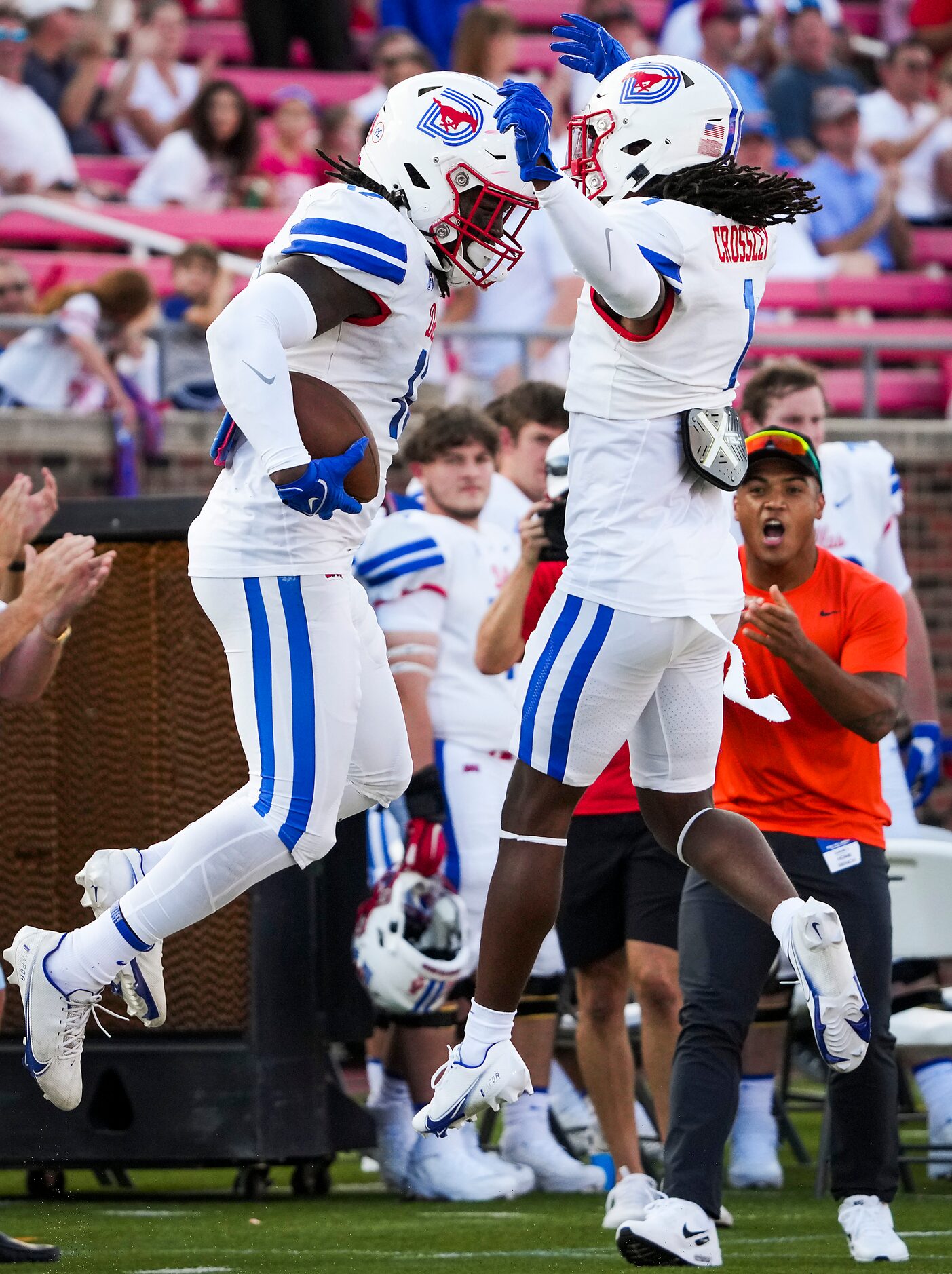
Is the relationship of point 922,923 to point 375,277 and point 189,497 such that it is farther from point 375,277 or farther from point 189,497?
point 375,277

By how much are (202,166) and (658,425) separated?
7.70 metres

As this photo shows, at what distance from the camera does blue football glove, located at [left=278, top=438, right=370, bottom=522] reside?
3646mm

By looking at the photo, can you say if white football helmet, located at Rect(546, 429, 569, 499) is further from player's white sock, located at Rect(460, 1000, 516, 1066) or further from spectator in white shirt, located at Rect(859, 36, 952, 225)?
spectator in white shirt, located at Rect(859, 36, 952, 225)

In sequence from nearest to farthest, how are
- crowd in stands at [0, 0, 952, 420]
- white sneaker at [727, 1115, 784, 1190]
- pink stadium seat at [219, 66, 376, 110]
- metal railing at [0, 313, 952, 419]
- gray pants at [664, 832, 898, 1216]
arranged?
gray pants at [664, 832, 898, 1216]
white sneaker at [727, 1115, 784, 1190]
metal railing at [0, 313, 952, 419]
crowd in stands at [0, 0, 952, 420]
pink stadium seat at [219, 66, 376, 110]

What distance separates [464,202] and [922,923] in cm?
270

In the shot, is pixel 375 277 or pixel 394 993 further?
pixel 394 993

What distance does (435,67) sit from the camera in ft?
40.3

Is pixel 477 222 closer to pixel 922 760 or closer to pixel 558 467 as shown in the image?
pixel 558 467

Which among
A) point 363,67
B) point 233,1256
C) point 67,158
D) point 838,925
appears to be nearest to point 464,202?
point 838,925

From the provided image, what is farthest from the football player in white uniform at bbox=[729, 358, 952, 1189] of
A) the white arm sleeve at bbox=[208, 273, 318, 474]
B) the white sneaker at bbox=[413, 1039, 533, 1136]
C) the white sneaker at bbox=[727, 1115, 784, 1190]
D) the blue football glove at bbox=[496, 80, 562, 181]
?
the white arm sleeve at bbox=[208, 273, 318, 474]

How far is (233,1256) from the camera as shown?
4.66 meters

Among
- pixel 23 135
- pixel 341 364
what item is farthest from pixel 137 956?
pixel 23 135

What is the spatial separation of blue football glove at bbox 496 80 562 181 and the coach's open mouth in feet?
4.26

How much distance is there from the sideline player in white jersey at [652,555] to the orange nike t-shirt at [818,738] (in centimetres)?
56
